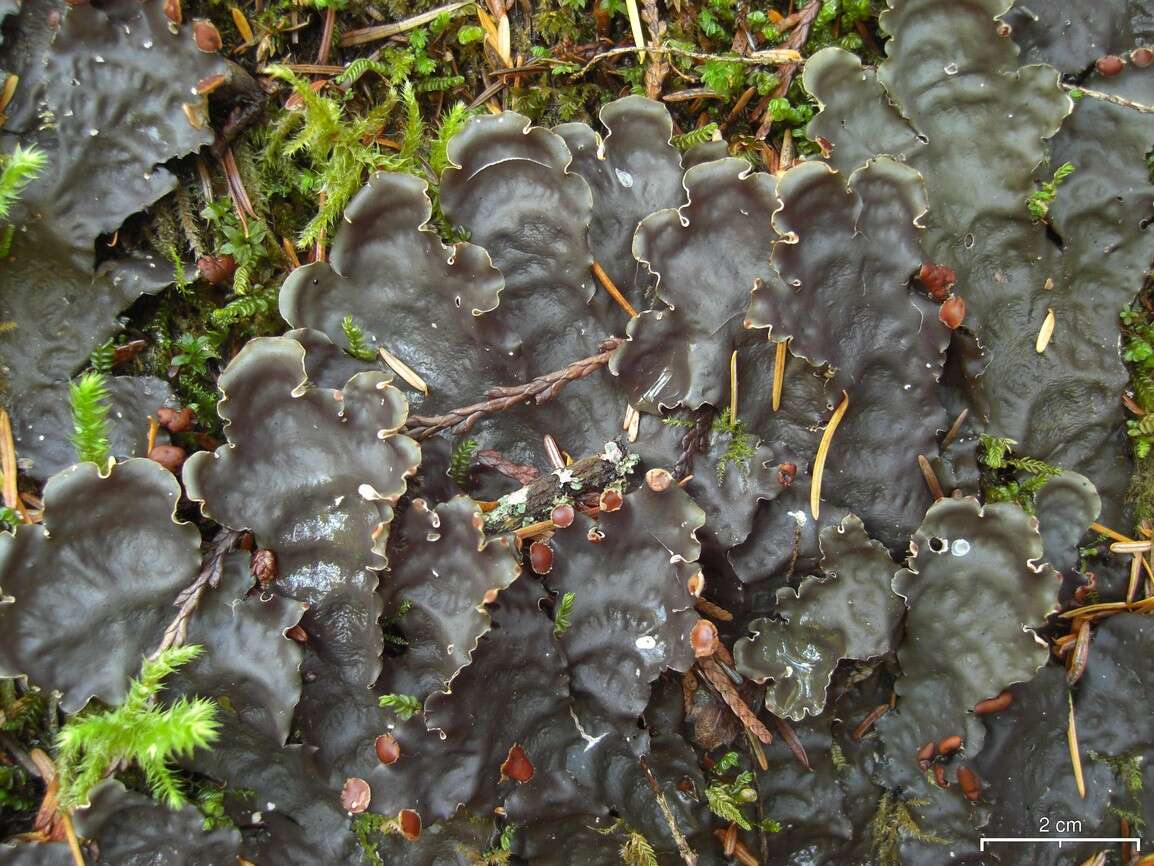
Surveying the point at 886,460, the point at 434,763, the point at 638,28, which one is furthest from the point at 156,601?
the point at 638,28

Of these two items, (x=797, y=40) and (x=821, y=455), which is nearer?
(x=821, y=455)

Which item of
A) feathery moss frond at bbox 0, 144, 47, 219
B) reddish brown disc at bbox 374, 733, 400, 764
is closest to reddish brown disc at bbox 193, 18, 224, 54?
feathery moss frond at bbox 0, 144, 47, 219

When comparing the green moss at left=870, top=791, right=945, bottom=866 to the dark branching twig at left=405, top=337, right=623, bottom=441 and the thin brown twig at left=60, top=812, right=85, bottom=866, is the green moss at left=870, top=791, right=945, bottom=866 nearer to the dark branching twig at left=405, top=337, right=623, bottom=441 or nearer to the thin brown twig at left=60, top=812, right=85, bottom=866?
the dark branching twig at left=405, top=337, right=623, bottom=441

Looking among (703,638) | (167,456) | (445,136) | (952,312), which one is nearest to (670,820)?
(703,638)

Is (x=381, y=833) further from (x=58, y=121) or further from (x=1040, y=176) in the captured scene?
(x=1040, y=176)

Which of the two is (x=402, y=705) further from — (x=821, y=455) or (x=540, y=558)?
(x=821, y=455)

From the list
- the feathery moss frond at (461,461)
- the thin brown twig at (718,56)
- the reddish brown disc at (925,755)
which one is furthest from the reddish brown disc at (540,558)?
the thin brown twig at (718,56)

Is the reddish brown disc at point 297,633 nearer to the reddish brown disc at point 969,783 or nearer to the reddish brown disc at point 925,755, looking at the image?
the reddish brown disc at point 925,755
